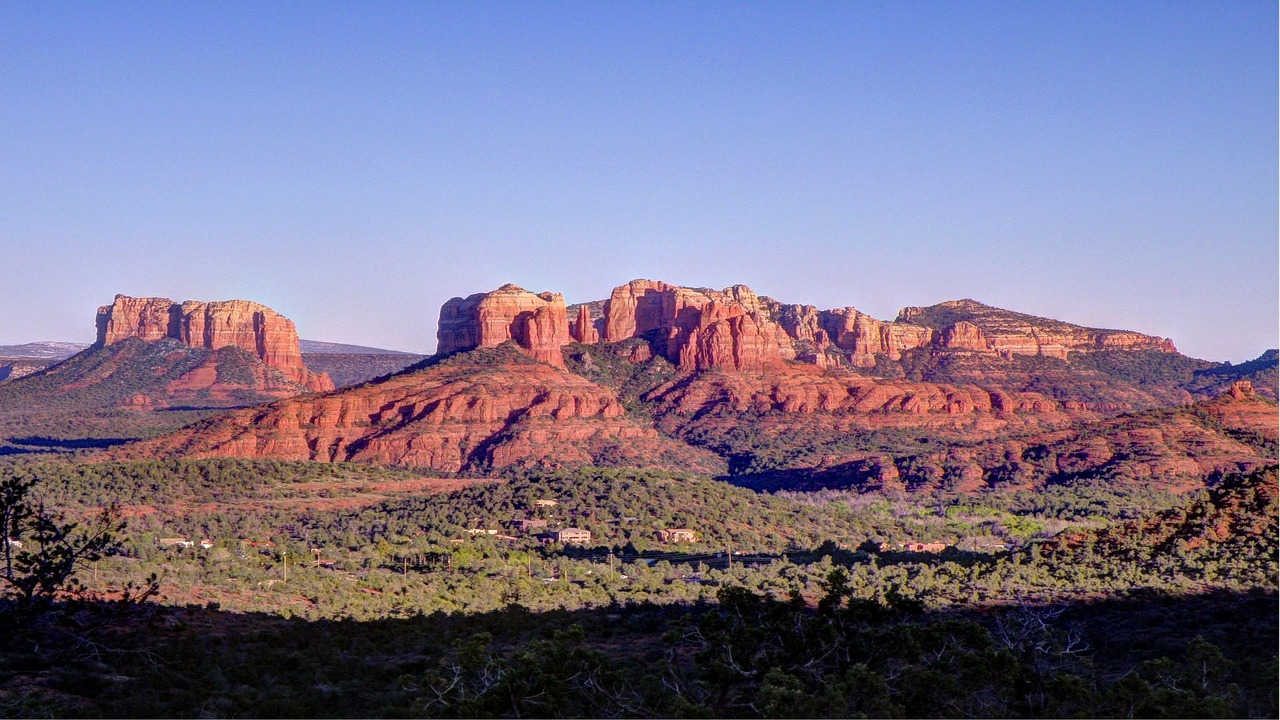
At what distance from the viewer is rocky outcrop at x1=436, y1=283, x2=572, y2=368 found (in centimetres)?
14612

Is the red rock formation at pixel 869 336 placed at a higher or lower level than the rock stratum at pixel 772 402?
higher

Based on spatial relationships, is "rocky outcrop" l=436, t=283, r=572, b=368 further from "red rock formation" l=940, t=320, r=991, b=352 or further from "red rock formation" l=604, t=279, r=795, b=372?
"red rock formation" l=940, t=320, r=991, b=352

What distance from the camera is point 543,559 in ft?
202

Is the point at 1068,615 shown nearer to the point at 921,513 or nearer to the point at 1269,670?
the point at 1269,670

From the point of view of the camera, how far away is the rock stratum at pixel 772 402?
108m

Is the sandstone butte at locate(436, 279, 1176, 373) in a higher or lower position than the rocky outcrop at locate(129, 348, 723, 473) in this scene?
higher

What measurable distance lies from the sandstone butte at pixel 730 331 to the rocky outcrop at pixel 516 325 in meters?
0.11

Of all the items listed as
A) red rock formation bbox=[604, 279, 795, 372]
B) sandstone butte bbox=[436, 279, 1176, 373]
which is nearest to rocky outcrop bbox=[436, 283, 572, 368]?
sandstone butte bbox=[436, 279, 1176, 373]

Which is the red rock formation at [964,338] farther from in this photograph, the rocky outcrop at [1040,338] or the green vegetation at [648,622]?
the green vegetation at [648,622]

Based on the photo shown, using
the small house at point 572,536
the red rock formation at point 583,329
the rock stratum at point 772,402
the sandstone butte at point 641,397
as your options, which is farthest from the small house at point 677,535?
the red rock formation at point 583,329

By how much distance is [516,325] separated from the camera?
149m

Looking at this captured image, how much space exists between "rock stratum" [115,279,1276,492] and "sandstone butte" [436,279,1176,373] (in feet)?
0.95

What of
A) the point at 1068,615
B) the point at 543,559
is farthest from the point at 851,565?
the point at 1068,615

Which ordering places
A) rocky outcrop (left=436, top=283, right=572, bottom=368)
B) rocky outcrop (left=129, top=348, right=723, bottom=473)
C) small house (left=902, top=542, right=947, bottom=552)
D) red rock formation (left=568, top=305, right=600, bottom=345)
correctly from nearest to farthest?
small house (left=902, top=542, right=947, bottom=552), rocky outcrop (left=129, top=348, right=723, bottom=473), rocky outcrop (left=436, top=283, right=572, bottom=368), red rock formation (left=568, top=305, right=600, bottom=345)
